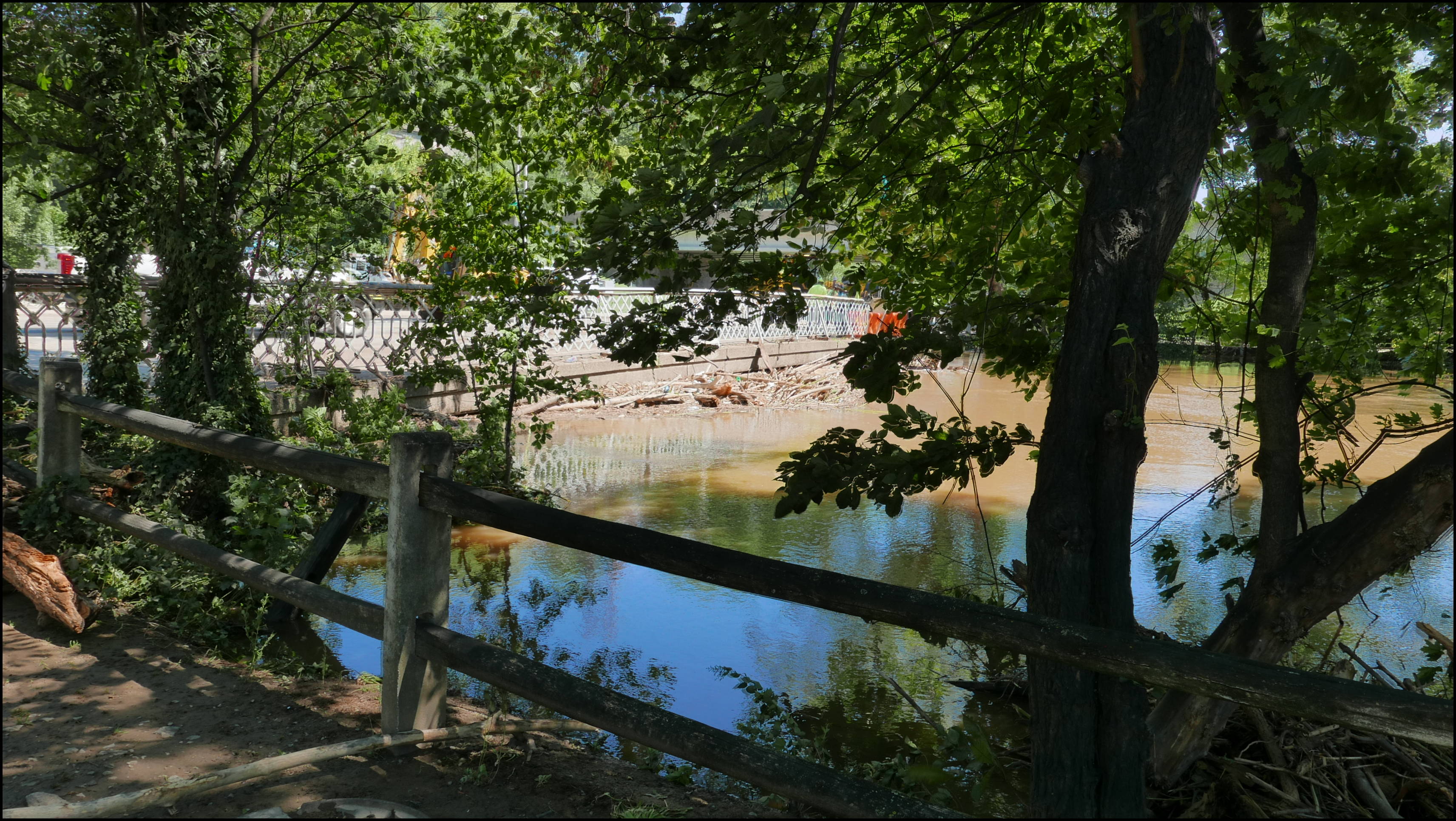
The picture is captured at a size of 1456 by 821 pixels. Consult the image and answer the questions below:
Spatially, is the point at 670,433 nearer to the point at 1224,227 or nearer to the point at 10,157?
the point at 10,157

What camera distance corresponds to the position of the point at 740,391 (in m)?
19.1

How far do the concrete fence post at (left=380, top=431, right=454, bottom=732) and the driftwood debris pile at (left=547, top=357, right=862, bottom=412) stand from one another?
1202 cm

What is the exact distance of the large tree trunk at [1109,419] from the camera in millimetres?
3168

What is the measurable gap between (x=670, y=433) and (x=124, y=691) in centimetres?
1116

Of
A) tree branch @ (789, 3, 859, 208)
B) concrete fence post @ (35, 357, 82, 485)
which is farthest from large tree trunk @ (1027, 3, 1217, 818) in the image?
concrete fence post @ (35, 357, 82, 485)

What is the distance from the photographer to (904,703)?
218 inches

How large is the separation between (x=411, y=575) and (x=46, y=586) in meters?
2.47

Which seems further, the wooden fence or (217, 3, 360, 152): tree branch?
(217, 3, 360, 152): tree branch

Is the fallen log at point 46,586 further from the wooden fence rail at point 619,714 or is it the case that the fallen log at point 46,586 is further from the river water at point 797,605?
the river water at point 797,605

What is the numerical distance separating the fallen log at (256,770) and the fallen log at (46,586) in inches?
76.5

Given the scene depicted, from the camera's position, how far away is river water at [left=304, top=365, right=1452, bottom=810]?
5.64 meters

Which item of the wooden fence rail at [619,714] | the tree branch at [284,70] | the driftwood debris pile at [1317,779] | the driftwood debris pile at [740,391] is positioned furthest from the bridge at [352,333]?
the driftwood debris pile at [1317,779]

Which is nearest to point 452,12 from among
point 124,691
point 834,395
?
point 124,691

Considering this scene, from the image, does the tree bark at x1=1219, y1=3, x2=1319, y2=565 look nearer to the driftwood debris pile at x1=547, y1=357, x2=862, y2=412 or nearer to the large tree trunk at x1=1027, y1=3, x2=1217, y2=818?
the large tree trunk at x1=1027, y1=3, x2=1217, y2=818
